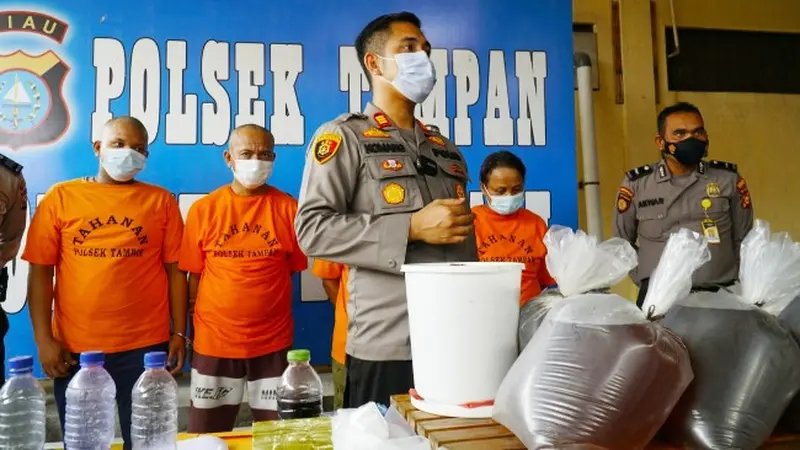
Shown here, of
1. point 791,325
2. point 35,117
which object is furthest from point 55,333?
point 791,325

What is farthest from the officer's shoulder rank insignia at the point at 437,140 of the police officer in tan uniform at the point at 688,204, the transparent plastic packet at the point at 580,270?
the police officer in tan uniform at the point at 688,204

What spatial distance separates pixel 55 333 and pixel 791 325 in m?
2.31

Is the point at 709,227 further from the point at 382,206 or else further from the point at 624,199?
the point at 382,206

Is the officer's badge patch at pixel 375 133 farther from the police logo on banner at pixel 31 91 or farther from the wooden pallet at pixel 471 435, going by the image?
the police logo on banner at pixel 31 91

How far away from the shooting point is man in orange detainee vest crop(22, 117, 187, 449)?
2068 mm

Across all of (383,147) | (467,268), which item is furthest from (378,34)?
(467,268)

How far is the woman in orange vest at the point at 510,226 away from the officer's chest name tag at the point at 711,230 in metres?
0.74

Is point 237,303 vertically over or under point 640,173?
under

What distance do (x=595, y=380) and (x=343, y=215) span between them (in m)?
0.73

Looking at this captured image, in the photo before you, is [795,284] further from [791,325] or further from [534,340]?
[534,340]

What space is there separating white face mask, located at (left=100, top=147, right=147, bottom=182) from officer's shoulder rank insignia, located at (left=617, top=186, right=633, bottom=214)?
2238 millimetres

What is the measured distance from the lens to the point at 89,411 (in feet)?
4.13

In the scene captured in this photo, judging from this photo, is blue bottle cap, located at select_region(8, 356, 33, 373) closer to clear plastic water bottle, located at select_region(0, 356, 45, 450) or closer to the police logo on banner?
clear plastic water bottle, located at select_region(0, 356, 45, 450)

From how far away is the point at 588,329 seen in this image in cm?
78
